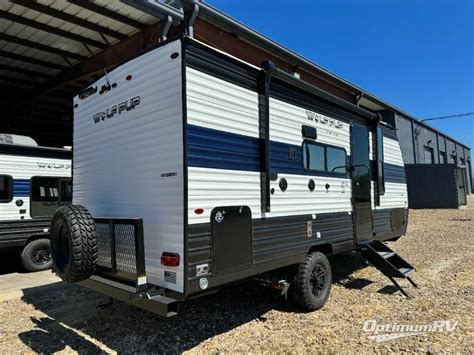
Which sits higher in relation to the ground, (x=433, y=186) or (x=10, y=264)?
(x=433, y=186)

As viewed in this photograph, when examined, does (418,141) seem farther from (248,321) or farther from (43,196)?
(248,321)

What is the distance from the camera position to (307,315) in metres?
5.06

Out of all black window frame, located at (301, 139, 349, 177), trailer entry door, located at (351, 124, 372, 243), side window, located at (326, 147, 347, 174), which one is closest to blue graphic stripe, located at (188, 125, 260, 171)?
black window frame, located at (301, 139, 349, 177)

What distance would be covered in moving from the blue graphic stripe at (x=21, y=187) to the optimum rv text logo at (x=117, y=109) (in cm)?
463

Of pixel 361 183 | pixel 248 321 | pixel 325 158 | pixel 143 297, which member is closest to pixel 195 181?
pixel 143 297

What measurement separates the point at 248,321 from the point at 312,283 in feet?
3.32

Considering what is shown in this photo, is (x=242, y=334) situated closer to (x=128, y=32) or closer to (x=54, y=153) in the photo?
(x=54, y=153)

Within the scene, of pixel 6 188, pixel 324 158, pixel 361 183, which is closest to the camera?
pixel 324 158

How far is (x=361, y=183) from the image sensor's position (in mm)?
6641

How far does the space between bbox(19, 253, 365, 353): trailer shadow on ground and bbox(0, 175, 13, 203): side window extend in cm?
286

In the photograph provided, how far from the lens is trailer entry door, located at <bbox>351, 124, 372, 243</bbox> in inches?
253

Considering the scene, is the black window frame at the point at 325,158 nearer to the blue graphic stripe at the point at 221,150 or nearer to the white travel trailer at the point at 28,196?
the blue graphic stripe at the point at 221,150

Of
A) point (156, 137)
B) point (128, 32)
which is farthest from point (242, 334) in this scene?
point (128, 32)

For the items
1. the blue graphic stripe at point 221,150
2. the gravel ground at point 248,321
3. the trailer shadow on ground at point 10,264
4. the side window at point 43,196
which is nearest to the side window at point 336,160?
the blue graphic stripe at point 221,150
